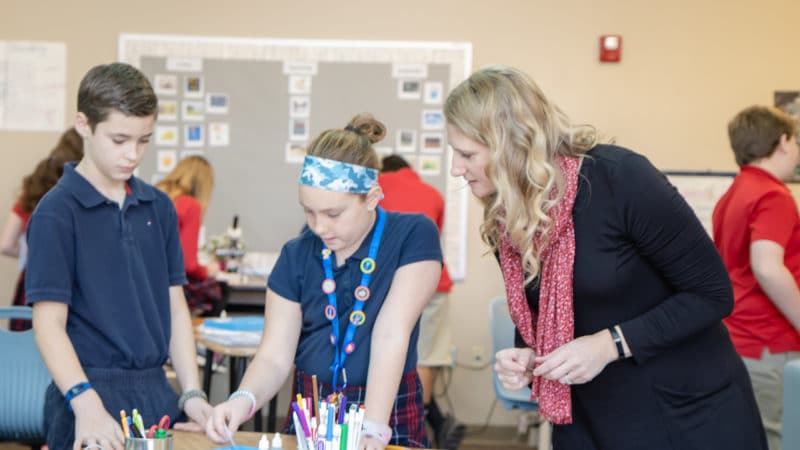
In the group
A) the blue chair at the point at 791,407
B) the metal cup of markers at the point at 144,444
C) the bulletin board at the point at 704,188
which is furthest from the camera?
the bulletin board at the point at 704,188

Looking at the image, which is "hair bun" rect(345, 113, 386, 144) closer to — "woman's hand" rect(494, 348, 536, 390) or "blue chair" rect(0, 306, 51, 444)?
"woman's hand" rect(494, 348, 536, 390)

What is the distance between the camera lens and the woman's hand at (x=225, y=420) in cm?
179

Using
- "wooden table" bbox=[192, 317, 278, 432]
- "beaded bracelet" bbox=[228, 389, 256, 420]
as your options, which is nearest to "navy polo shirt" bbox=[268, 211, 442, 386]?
"beaded bracelet" bbox=[228, 389, 256, 420]

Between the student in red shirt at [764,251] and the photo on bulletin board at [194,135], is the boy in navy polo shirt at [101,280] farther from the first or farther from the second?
the photo on bulletin board at [194,135]

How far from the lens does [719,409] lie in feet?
5.55

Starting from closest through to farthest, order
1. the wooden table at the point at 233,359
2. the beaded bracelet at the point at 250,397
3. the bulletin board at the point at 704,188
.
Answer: the beaded bracelet at the point at 250,397, the wooden table at the point at 233,359, the bulletin board at the point at 704,188

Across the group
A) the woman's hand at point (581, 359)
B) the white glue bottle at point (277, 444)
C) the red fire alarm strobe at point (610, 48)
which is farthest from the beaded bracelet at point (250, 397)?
the red fire alarm strobe at point (610, 48)

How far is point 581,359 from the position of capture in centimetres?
162

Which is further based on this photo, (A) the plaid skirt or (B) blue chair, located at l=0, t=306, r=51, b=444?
(B) blue chair, located at l=0, t=306, r=51, b=444

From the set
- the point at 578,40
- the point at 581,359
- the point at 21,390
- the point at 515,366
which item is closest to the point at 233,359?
the point at 21,390

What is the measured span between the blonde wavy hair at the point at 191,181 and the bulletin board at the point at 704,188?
2.59 metres

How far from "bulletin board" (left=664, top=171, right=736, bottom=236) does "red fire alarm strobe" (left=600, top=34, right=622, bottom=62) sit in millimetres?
762

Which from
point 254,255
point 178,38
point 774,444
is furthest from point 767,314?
point 178,38

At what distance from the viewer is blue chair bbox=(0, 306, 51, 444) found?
95.1 inches
